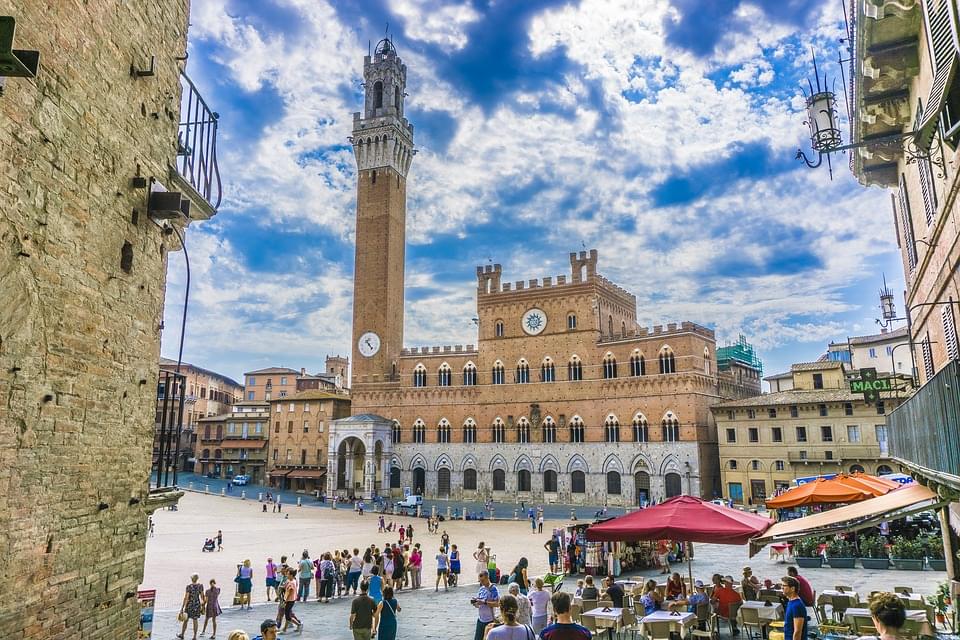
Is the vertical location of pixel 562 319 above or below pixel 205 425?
above

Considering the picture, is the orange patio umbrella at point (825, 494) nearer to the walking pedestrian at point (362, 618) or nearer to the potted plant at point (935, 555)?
the potted plant at point (935, 555)

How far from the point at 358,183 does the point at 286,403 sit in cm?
2028

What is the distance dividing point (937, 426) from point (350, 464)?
4626 centimetres

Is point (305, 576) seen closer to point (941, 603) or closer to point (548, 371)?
point (941, 603)

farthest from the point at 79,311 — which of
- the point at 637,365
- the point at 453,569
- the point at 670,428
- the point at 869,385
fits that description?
the point at 637,365

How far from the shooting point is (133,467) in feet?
21.0

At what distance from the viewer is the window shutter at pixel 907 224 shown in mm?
11441

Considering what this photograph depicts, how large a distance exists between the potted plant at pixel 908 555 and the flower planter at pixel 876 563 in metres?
0.18

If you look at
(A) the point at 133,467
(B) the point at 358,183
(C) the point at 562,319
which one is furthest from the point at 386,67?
(A) the point at 133,467

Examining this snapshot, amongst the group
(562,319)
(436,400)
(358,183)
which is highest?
(358,183)

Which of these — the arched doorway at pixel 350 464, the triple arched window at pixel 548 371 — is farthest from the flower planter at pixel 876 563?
the arched doorway at pixel 350 464

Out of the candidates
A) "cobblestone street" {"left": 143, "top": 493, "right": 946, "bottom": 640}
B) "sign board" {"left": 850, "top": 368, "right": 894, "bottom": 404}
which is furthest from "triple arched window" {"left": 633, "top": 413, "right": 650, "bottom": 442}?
"sign board" {"left": 850, "top": 368, "right": 894, "bottom": 404}

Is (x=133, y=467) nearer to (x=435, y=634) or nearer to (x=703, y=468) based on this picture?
(x=435, y=634)

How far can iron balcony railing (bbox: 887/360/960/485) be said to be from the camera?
5.43m
